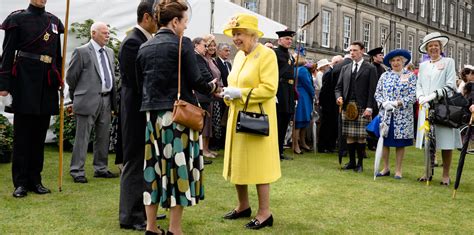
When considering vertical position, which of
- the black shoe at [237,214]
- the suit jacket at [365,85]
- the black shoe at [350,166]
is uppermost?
the suit jacket at [365,85]

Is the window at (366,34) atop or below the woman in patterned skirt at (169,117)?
atop

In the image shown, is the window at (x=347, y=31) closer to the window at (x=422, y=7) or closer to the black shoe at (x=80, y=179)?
the window at (x=422, y=7)

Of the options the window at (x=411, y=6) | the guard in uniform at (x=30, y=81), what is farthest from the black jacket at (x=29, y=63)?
the window at (x=411, y=6)

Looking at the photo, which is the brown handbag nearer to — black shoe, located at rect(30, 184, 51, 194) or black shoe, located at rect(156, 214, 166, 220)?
black shoe, located at rect(156, 214, 166, 220)

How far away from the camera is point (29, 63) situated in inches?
224

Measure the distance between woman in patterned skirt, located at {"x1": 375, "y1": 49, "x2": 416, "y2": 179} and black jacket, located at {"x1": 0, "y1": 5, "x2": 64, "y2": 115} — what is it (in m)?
4.62

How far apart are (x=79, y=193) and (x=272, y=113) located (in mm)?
2569

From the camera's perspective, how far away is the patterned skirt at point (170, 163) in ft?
12.9

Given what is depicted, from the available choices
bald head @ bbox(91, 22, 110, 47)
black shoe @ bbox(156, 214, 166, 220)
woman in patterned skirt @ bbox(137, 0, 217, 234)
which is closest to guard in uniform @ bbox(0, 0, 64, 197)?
bald head @ bbox(91, 22, 110, 47)

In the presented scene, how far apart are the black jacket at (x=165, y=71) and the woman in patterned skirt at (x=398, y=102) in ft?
14.3

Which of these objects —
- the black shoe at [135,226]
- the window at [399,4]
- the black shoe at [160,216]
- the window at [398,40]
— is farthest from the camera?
the window at [398,40]

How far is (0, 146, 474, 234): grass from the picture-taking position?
4641 mm

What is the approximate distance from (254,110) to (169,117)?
1003 mm

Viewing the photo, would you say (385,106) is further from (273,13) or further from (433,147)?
(273,13)
